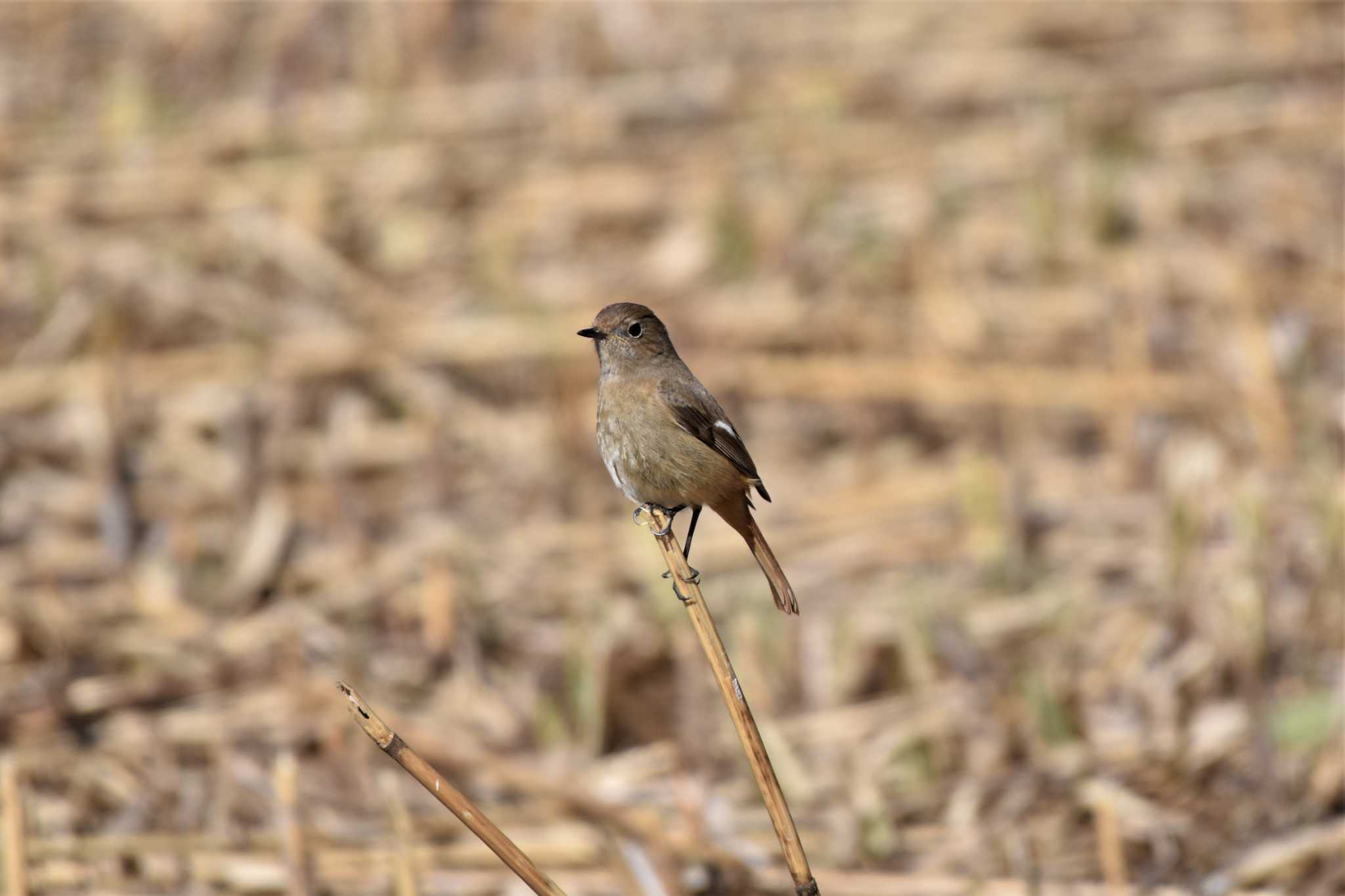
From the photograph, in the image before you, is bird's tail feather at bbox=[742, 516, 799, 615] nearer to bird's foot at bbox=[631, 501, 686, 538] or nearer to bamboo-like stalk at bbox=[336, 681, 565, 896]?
bird's foot at bbox=[631, 501, 686, 538]

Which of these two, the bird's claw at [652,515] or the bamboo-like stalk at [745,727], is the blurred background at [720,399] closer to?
the bird's claw at [652,515]

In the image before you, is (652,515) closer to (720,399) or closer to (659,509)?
(659,509)

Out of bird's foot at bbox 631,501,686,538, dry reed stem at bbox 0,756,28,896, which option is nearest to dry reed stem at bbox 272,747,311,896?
dry reed stem at bbox 0,756,28,896

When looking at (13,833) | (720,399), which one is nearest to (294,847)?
(13,833)

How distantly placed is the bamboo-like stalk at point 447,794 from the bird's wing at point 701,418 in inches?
36.3

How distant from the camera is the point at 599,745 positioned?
602cm

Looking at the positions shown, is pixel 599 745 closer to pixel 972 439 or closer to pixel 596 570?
pixel 596 570

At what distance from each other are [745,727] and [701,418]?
2.38 feet

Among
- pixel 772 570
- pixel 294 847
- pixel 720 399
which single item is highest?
pixel 720 399

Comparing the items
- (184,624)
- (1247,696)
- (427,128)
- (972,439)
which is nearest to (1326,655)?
(1247,696)

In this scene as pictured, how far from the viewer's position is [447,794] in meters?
2.97

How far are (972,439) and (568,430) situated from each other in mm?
1896

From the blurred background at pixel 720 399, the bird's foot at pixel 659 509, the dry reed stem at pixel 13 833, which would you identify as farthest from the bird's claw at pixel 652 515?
the dry reed stem at pixel 13 833

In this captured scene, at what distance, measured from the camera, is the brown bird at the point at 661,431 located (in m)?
3.47
